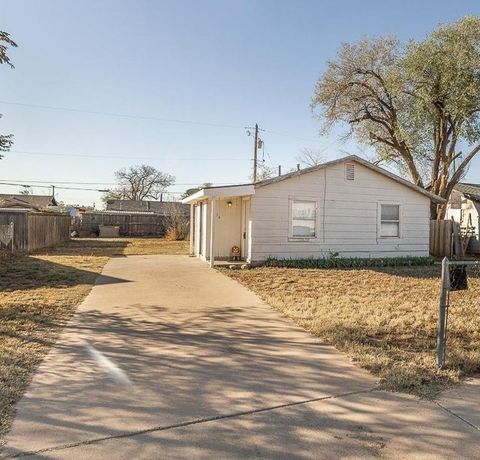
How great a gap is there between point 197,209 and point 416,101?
35.0ft

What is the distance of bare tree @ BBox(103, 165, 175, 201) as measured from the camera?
204 feet

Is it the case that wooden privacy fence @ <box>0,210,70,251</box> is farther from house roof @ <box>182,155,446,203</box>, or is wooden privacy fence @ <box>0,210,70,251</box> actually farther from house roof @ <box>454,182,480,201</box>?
house roof @ <box>454,182,480,201</box>

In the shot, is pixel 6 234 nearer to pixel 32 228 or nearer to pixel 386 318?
pixel 32 228

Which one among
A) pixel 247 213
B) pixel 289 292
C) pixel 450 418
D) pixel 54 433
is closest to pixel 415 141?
pixel 247 213

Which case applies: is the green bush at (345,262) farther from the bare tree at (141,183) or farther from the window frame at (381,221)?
the bare tree at (141,183)

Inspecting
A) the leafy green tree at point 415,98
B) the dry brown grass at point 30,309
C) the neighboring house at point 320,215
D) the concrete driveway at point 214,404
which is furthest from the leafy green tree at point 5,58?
the leafy green tree at point 415,98

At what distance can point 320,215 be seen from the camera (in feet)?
44.5

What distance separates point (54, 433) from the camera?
2748 mm


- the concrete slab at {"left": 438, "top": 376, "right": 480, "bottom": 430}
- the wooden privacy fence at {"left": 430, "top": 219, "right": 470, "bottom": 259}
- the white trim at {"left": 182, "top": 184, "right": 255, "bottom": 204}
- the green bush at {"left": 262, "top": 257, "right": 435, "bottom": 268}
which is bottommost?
the concrete slab at {"left": 438, "top": 376, "right": 480, "bottom": 430}

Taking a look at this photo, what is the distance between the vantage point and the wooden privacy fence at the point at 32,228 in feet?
53.7

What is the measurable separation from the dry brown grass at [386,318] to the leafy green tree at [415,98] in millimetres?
9764

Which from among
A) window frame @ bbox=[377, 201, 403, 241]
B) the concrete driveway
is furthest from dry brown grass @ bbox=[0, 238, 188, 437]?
window frame @ bbox=[377, 201, 403, 241]

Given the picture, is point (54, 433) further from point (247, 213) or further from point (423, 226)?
point (423, 226)

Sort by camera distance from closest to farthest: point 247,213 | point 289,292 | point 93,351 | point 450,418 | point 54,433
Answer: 1. point 54,433
2. point 450,418
3. point 93,351
4. point 289,292
5. point 247,213
